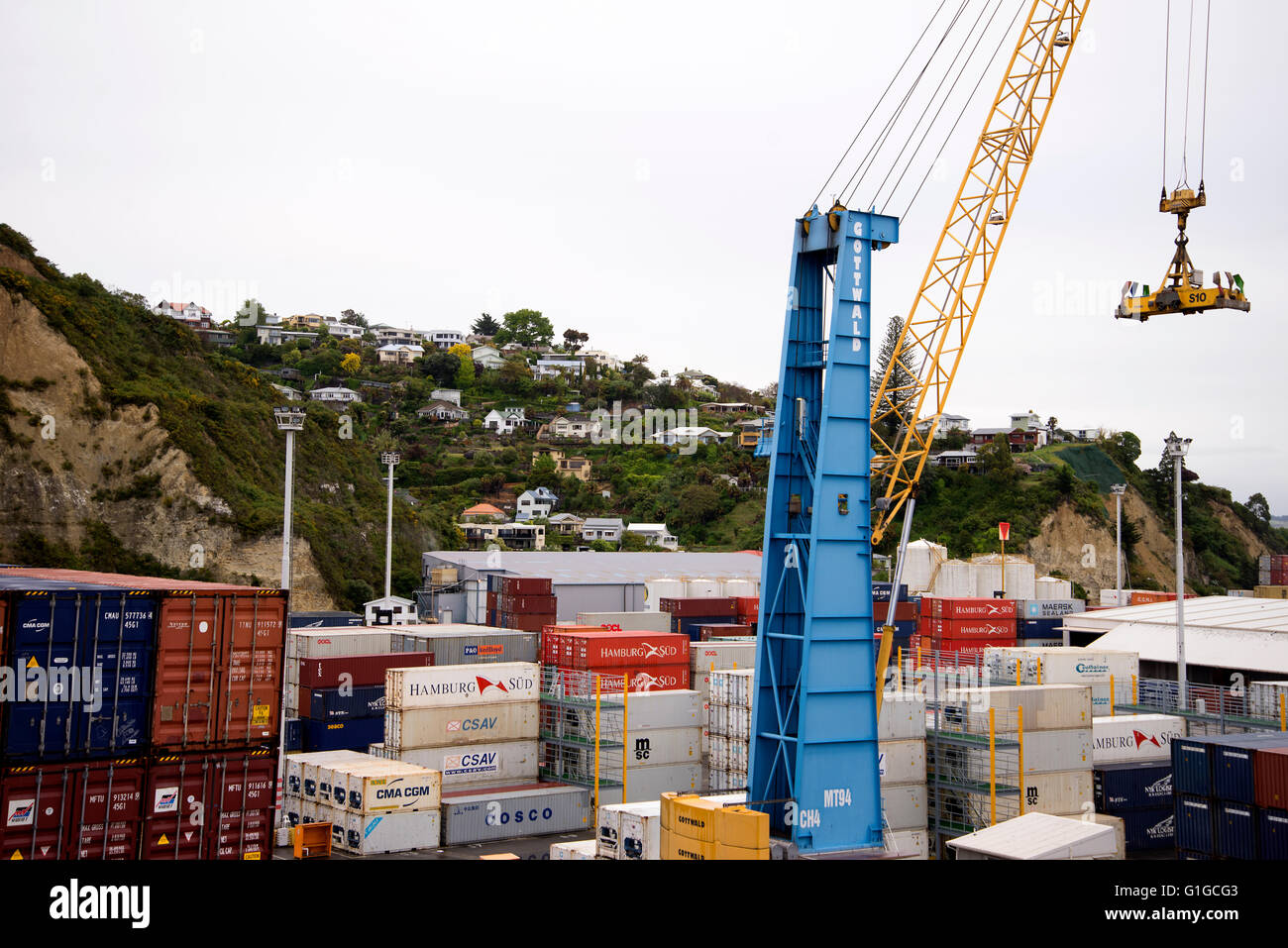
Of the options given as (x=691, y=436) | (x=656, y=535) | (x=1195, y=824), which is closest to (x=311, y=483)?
(x=656, y=535)

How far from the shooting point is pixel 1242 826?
74.7ft

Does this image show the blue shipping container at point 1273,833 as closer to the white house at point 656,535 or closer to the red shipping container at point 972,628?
the red shipping container at point 972,628

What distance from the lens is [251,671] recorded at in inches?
856

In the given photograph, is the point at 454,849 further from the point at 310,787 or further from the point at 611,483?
the point at 611,483

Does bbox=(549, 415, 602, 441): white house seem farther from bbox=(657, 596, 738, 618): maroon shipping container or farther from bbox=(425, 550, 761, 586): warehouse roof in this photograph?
bbox=(657, 596, 738, 618): maroon shipping container

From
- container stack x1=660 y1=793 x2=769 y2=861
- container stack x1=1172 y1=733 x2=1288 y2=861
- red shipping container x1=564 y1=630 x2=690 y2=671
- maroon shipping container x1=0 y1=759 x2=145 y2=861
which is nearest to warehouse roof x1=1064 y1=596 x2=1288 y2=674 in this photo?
red shipping container x1=564 y1=630 x2=690 y2=671

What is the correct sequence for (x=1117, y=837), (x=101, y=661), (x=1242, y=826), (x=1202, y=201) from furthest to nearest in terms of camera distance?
(x=1202, y=201), (x=1117, y=837), (x=1242, y=826), (x=101, y=661)

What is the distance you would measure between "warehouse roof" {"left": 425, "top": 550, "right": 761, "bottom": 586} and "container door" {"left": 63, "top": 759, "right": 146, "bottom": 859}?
53.2 meters

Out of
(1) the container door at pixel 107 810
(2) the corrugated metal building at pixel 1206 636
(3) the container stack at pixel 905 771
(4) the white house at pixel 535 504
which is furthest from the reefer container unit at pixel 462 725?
(4) the white house at pixel 535 504

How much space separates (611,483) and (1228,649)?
108241 mm

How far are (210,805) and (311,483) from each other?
246 ft
